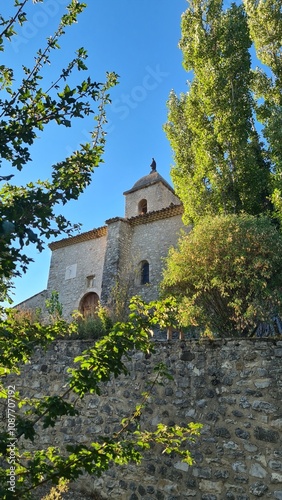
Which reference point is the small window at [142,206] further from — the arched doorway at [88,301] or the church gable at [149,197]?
the arched doorway at [88,301]

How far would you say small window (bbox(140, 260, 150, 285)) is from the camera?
51.0ft

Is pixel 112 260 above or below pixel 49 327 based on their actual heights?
above

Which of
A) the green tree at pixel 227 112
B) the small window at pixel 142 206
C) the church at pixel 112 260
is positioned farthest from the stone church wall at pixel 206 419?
the small window at pixel 142 206

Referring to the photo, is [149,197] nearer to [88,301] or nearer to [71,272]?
[71,272]

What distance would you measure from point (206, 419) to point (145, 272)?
11.1 m

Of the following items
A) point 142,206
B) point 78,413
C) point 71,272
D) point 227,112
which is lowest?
point 78,413

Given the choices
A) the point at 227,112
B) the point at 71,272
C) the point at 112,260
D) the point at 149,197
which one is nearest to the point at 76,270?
the point at 71,272

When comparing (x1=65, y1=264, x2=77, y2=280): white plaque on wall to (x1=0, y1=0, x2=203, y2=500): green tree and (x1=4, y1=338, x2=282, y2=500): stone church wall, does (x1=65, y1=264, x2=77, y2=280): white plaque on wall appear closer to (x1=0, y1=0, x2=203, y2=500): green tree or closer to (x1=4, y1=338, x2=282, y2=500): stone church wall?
(x1=4, y1=338, x2=282, y2=500): stone church wall

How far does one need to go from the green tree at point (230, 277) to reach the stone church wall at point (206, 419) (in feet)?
7.50

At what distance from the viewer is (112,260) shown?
15703mm

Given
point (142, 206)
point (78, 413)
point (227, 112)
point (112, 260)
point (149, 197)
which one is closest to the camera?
point (78, 413)

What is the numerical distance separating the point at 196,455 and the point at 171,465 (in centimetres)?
38

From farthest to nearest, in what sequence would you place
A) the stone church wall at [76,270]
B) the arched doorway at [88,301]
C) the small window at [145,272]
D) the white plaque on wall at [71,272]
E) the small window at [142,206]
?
the small window at [142,206], the white plaque on wall at [71,272], the stone church wall at [76,270], the arched doorway at [88,301], the small window at [145,272]

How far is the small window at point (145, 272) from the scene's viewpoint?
51.0 feet
